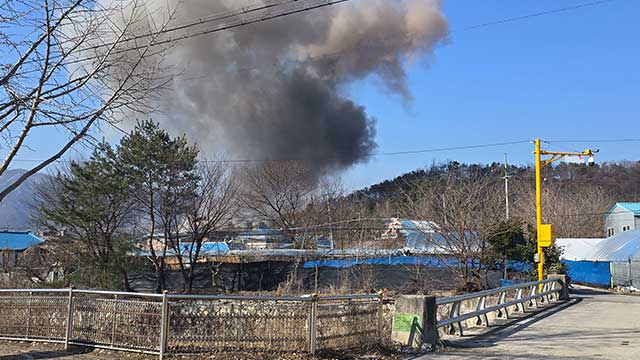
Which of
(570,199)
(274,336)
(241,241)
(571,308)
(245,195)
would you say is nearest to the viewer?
(274,336)

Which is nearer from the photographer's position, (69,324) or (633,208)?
(69,324)

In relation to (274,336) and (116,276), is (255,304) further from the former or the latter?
(116,276)

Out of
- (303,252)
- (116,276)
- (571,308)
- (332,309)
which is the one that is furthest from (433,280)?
(332,309)

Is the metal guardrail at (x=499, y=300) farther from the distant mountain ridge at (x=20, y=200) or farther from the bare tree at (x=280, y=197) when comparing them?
the bare tree at (x=280, y=197)

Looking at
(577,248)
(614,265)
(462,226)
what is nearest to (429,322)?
(462,226)

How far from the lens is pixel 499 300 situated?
16.0 meters

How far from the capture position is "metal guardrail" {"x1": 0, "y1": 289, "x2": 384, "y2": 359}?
9367 millimetres

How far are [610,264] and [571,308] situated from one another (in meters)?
20.8

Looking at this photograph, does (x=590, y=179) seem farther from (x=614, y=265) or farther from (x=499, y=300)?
(x=499, y=300)

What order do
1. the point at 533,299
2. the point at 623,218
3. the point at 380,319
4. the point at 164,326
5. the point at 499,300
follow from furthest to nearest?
the point at 623,218 → the point at 533,299 → the point at 499,300 → the point at 380,319 → the point at 164,326

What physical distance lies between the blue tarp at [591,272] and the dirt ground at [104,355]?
30.9m

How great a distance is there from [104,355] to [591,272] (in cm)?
3717

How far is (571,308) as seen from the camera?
19.9 meters

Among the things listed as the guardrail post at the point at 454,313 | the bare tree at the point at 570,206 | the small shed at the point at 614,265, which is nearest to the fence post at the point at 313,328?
the guardrail post at the point at 454,313
